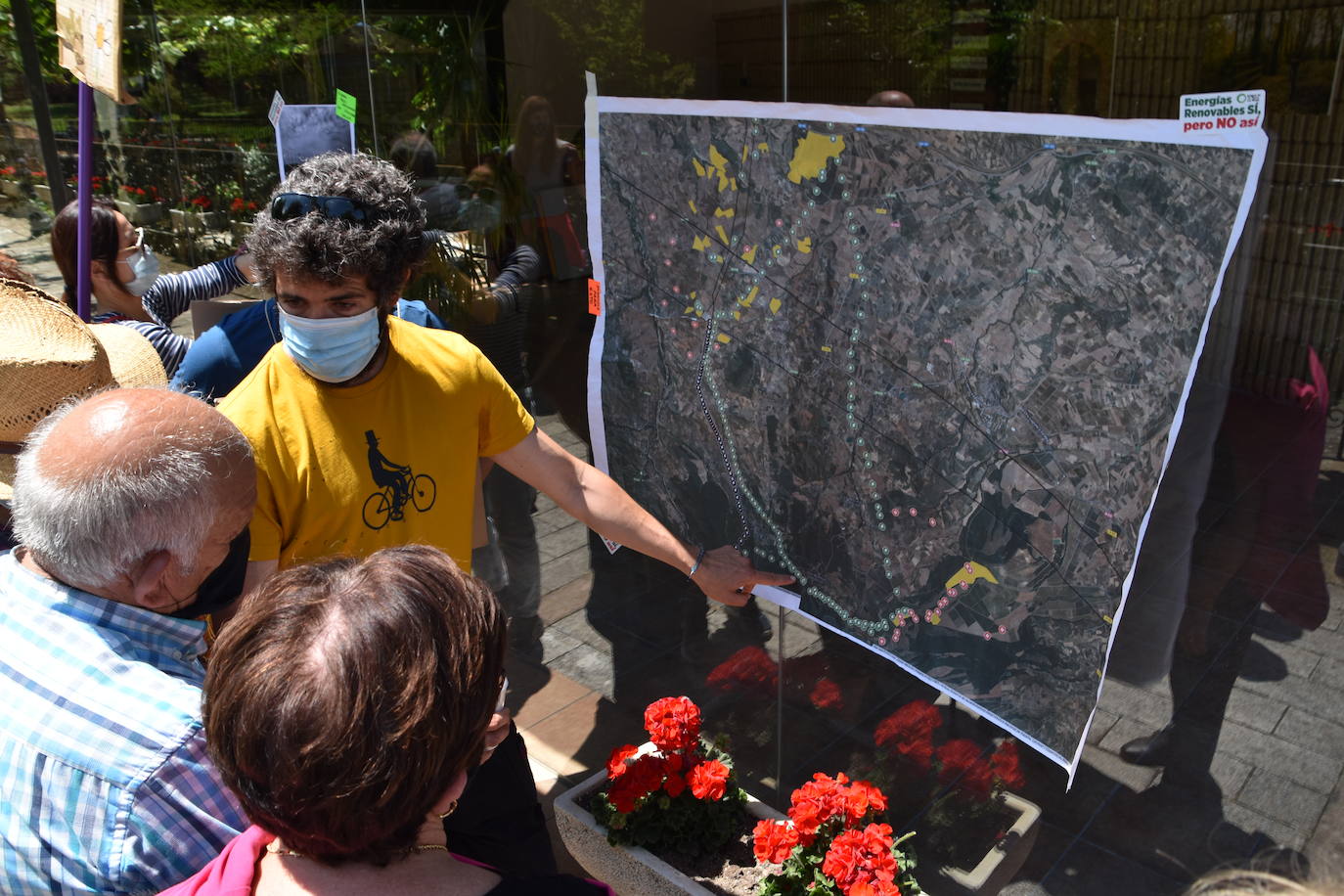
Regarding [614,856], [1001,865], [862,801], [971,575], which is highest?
[971,575]

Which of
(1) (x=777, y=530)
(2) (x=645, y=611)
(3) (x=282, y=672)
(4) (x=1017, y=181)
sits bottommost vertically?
(2) (x=645, y=611)

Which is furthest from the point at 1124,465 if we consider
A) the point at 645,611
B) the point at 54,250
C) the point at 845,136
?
the point at 54,250

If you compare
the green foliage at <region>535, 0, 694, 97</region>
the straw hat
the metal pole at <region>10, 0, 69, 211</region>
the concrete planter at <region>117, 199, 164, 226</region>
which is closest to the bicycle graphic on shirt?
the straw hat

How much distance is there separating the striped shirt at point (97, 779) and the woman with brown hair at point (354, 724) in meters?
0.15

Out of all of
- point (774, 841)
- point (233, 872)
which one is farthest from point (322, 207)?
point (774, 841)

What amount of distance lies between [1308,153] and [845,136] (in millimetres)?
803

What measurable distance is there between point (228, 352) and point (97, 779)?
156 cm

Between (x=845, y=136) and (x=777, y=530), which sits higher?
(x=845, y=136)

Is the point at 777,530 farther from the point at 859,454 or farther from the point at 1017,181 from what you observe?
the point at 1017,181

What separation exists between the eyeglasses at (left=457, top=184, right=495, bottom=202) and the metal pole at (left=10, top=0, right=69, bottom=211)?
174 inches

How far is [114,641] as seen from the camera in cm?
139

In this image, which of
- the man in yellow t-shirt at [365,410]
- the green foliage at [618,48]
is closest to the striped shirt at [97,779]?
the man in yellow t-shirt at [365,410]

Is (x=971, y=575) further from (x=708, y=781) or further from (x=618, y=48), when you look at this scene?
(x=618, y=48)

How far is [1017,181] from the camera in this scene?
1817 millimetres
